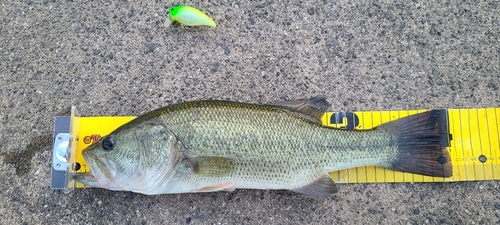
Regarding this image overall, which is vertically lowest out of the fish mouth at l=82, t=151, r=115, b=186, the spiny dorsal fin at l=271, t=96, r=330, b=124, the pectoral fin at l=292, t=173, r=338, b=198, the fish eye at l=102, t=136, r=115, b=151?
the pectoral fin at l=292, t=173, r=338, b=198

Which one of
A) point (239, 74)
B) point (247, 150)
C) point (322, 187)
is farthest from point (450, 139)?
point (239, 74)

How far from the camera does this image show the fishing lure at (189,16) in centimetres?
321

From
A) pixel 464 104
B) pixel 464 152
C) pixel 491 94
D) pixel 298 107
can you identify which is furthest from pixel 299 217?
pixel 491 94

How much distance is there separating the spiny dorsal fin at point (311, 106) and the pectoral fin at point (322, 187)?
45 centimetres

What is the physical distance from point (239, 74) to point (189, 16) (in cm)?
67

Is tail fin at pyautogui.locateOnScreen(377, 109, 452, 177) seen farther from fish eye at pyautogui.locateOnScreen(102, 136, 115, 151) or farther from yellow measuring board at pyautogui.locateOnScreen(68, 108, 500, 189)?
fish eye at pyautogui.locateOnScreen(102, 136, 115, 151)

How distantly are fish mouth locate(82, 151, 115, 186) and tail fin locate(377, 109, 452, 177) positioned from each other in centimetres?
206

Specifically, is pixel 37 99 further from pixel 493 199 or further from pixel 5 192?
pixel 493 199

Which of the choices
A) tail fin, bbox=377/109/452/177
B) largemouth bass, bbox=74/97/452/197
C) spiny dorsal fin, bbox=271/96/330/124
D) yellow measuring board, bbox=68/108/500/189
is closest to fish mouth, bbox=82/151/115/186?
largemouth bass, bbox=74/97/452/197

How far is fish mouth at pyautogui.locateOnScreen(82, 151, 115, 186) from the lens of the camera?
253 centimetres

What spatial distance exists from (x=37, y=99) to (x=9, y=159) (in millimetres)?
562

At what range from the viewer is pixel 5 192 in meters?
3.08

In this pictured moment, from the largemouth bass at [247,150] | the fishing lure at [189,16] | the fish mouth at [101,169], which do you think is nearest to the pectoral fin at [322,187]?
the largemouth bass at [247,150]

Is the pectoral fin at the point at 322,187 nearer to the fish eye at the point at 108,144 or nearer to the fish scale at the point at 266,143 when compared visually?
the fish scale at the point at 266,143
